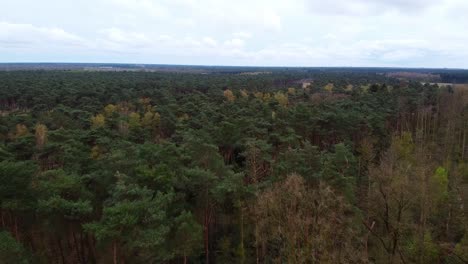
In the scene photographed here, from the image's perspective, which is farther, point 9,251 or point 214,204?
point 214,204

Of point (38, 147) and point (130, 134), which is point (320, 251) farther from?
point (130, 134)

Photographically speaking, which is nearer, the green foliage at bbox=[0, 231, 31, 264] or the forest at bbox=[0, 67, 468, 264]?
the green foliage at bbox=[0, 231, 31, 264]

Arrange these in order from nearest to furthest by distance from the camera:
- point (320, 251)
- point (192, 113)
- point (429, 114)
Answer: point (320, 251) → point (192, 113) → point (429, 114)

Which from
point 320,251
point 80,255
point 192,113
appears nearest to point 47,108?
point 192,113

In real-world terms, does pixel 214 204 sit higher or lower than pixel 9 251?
lower

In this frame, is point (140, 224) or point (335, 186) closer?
point (140, 224)

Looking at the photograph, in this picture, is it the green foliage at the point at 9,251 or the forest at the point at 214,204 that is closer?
the green foliage at the point at 9,251

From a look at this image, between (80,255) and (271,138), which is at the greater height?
(271,138)

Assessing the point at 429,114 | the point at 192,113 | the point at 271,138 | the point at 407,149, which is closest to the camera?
the point at 407,149

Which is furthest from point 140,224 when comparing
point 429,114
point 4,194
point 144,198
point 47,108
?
point 429,114
